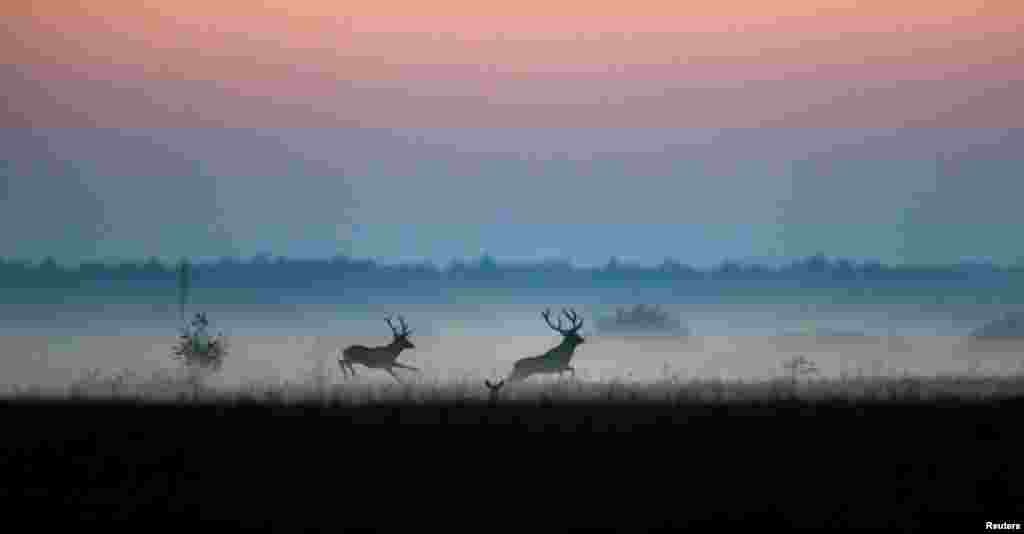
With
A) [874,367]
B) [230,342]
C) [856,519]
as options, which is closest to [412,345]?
[230,342]

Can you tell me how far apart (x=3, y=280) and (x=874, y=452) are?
3239cm

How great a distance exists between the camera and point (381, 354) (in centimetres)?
2633

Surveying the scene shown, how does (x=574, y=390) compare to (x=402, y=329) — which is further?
(x=402, y=329)

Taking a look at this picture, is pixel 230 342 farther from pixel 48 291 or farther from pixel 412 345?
pixel 48 291

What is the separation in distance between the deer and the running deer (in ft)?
6.82

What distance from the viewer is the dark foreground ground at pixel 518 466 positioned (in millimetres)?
10867

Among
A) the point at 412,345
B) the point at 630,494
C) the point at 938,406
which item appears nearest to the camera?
the point at 630,494

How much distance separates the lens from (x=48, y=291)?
41656 millimetres

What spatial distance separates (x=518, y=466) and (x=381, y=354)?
13789mm

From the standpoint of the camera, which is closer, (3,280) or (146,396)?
(146,396)

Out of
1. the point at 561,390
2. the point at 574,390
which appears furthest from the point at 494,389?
the point at 574,390

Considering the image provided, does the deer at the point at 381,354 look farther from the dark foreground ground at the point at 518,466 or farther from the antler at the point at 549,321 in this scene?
the dark foreground ground at the point at 518,466

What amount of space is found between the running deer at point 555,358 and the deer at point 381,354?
2079mm

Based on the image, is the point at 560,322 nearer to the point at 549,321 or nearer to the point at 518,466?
the point at 549,321
